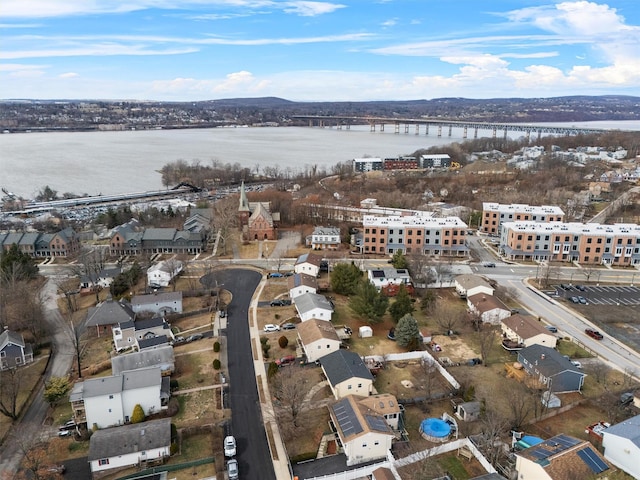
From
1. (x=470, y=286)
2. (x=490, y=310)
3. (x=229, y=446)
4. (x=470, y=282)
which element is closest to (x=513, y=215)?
(x=470, y=282)

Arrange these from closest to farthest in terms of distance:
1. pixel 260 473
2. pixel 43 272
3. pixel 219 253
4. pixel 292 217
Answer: pixel 260 473 → pixel 43 272 → pixel 219 253 → pixel 292 217

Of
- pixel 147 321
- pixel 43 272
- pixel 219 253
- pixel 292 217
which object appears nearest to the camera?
pixel 147 321

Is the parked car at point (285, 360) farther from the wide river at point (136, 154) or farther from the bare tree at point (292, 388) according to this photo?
the wide river at point (136, 154)

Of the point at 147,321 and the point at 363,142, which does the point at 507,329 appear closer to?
the point at 147,321

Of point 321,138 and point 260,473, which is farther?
point 321,138

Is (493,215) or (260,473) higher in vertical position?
(493,215)

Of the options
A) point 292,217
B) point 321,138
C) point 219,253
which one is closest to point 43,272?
point 219,253

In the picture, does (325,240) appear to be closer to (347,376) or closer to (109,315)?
(109,315)
